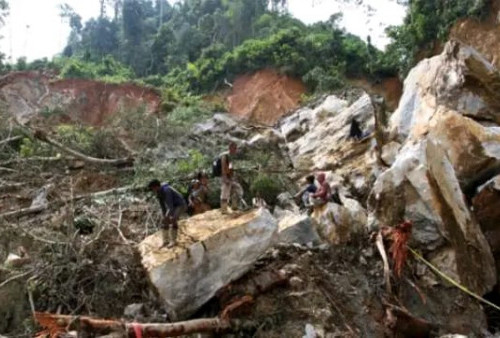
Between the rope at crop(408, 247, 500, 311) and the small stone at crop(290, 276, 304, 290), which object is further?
the rope at crop(408, 247, 500, 311)

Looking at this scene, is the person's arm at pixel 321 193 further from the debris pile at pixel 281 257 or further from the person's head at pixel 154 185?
the person's head at pixel 154 185

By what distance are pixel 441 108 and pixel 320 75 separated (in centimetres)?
1419

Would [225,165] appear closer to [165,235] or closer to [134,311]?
[165,235]

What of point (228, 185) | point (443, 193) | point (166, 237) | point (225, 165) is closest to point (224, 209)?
point (228, 185)

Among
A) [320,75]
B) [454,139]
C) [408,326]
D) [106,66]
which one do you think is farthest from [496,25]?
[106,66]

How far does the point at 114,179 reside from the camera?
12.5 m

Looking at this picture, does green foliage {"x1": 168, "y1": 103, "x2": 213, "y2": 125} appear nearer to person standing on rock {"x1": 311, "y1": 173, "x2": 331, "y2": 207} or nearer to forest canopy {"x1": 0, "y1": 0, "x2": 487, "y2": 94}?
forest canopy {"x1": 0, "y1": 0, "x2": 487, "y2": 94}

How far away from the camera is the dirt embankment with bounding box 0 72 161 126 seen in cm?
1977

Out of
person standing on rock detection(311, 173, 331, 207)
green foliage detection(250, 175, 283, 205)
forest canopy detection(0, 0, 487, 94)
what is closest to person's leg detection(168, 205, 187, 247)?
person standing on rock detection(311, 173, 331, 207)

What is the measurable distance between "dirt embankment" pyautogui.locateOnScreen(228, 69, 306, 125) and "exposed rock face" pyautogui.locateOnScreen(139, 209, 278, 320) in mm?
18094

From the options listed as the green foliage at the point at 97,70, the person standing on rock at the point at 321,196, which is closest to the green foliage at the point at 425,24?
the green foliage at the point at 97,70

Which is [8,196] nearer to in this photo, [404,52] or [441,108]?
[441,108]

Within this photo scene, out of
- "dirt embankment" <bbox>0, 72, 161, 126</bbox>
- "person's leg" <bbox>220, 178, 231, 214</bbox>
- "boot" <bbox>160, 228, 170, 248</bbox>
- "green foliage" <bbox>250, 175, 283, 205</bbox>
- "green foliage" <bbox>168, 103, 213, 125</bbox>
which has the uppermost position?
"dirt embankment" <bbox>0, 72, 161, 126</bbox>

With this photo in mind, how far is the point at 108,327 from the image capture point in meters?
5.16
